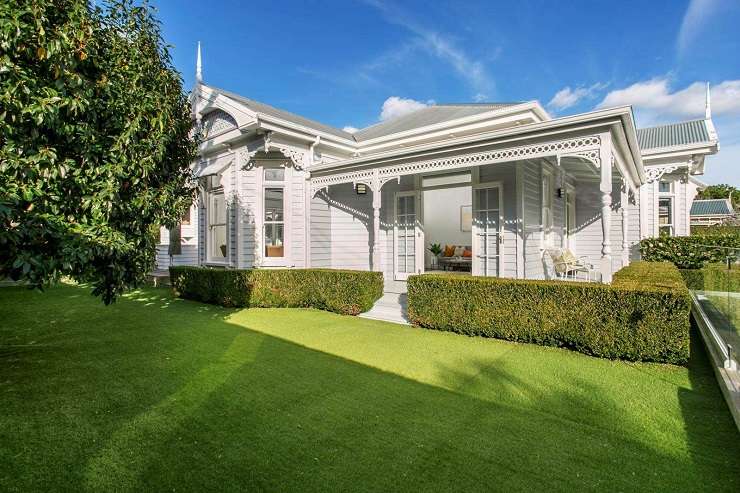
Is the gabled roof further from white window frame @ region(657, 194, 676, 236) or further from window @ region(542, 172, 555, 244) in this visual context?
white window frame @ region(657, 194, 676, 236)

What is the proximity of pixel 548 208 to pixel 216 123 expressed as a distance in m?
8.31

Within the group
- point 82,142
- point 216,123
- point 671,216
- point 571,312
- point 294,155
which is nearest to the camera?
point 82,142

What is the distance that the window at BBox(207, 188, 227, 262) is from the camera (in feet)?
30.2

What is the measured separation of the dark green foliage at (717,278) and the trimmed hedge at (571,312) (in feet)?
1.68

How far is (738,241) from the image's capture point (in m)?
9.66

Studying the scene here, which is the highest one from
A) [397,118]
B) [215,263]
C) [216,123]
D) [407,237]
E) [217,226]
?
[397,118]

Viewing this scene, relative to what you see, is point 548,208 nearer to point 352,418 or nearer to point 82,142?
point 352,418

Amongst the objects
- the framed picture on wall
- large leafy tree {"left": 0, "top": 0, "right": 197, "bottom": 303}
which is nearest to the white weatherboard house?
the framed picture on wall

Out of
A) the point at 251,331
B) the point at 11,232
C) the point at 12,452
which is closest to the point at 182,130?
the point at 11,232

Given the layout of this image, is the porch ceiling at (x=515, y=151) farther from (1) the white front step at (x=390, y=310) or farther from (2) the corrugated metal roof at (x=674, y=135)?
(2) the corrugated metal roof at (x=674, y=135)

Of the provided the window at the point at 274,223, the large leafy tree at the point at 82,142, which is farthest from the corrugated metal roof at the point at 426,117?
the large leafy tree at the point at 82,142

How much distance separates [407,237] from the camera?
8992mm

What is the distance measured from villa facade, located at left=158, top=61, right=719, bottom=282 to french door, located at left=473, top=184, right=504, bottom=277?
22 millimetres

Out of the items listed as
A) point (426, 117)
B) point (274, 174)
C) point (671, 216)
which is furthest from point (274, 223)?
point (671, 216)
